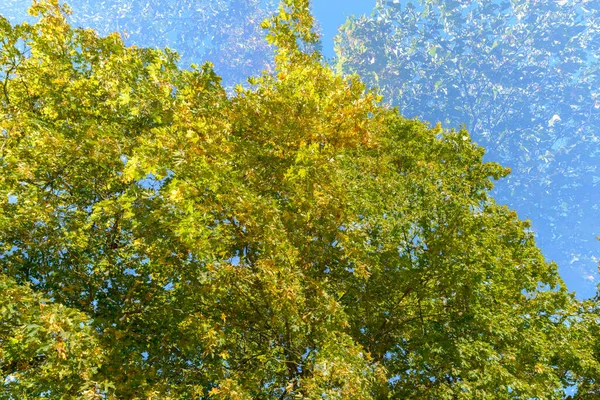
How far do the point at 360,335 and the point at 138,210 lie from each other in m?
6.73

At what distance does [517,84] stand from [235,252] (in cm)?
13416

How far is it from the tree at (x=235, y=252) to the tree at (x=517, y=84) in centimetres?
10572

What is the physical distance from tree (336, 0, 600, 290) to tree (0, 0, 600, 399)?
105723 millimetres

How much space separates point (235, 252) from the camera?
322 inches

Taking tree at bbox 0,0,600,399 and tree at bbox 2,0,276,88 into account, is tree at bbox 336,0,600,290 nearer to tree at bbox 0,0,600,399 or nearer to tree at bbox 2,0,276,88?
tree at bbox 2,0,276,88

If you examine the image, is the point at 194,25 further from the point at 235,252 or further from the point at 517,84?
the point at 235,252

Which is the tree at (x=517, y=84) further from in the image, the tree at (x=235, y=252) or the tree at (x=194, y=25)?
the tree at (x=235, y=252)

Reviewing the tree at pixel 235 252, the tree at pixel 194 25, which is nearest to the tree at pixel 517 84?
the tree at pixel 194 25

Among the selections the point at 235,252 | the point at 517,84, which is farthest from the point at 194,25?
the point at 235,252

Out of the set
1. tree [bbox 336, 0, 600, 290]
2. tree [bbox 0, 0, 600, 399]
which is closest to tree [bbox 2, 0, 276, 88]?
tree [bbox 336, 0, 600, 290]

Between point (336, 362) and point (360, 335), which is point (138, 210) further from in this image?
point (360, 335)

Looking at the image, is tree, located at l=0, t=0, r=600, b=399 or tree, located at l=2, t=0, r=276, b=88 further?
tree, located at l=2, t=0, r=276, b=88

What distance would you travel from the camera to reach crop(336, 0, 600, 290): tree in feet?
371

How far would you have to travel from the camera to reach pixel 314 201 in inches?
302
